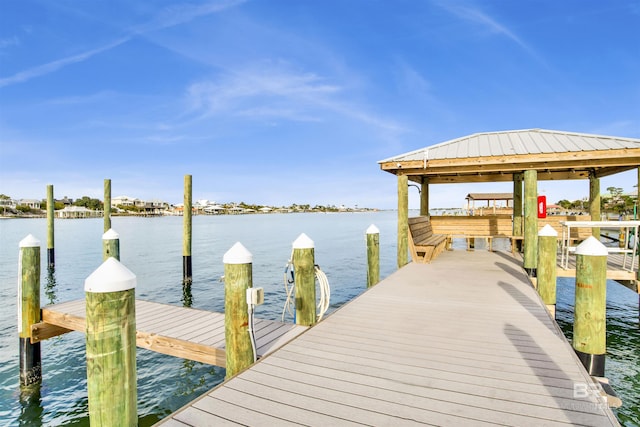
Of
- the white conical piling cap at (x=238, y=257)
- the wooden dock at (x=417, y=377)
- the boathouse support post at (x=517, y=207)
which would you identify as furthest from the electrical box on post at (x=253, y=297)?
the boathouse support post at (x=517, y=207)

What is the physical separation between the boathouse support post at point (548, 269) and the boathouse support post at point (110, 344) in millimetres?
6715

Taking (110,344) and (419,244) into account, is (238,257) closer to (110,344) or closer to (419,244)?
(110,344)

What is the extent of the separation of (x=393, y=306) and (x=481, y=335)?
5.27 ft

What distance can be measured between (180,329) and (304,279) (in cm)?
227

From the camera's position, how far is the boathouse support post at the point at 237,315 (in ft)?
12.6

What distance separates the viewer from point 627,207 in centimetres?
5966

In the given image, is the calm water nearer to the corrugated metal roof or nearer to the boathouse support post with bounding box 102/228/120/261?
the boathouse support post with bounding box 102/228/120/261

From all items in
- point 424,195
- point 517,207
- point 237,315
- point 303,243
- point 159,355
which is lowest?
point 159,355

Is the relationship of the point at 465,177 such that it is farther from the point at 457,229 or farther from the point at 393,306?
the point at 393,306

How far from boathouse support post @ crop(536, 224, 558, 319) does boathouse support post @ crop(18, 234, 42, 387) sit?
9.45 meters

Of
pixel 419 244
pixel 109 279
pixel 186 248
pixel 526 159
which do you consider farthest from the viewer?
pixel 186 248

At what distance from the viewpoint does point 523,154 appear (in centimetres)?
834

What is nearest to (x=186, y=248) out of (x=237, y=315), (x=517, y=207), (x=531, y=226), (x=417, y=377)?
(x=237, y=315)

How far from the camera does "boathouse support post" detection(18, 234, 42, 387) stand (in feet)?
20.7
